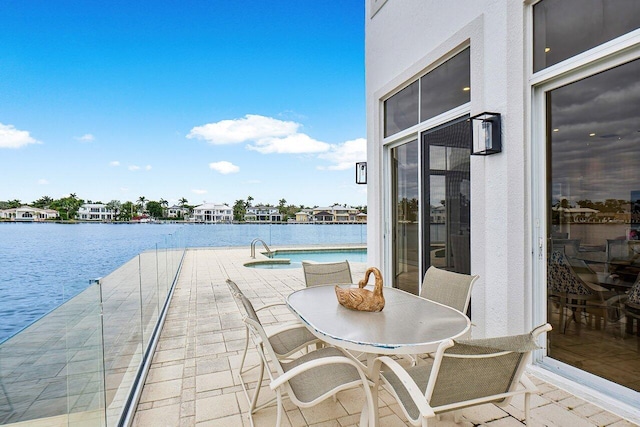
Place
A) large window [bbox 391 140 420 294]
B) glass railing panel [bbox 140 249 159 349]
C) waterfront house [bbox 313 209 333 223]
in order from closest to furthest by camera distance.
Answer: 1. glass railing panel [bbox 140 249 159 349]
2. large window [bbox 391 140 420 294]
3. waterfront house [bbox 313 209 333 223]

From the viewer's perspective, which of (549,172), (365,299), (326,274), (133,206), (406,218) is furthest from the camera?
(133,206)

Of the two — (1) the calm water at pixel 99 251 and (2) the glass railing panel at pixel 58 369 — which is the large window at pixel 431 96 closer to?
(2) the glass railing panel at pixel 58 369

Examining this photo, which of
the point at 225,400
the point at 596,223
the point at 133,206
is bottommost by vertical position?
the point at 225,400

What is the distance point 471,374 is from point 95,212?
35.9 meters

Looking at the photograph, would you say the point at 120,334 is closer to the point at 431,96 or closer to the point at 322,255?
the point at 431,96

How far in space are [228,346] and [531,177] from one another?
3107 mm

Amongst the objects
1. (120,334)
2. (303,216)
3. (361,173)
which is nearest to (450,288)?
(120,334)

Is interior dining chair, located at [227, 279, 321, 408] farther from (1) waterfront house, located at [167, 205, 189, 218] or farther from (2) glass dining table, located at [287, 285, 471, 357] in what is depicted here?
(1) waterfront house, located at [167, 205, 189, 218]

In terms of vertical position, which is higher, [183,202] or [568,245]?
[183,202]

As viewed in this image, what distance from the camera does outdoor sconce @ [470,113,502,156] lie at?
8.89 ft

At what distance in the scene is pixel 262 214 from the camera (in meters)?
41.2

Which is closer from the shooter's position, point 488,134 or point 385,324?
point 385,324

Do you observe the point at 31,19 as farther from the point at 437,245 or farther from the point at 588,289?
the point at 588,289

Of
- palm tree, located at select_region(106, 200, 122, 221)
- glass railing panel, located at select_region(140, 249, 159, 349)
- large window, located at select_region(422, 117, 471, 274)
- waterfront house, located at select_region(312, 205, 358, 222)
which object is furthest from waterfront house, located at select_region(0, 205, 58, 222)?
large window, located at select_region(422, 117, 471, 274)
